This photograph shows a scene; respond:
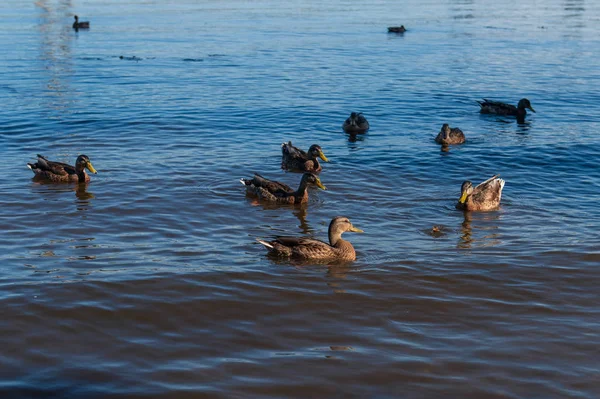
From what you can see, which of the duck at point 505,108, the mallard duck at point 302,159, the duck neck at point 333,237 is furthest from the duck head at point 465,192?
the duck at point 505,108

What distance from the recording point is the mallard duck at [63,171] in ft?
56.6

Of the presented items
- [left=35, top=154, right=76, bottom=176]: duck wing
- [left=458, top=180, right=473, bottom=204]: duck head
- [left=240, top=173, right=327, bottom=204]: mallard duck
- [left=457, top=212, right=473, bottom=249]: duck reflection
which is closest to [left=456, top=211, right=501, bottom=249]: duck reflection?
[left=457, top=212, right=473, bottom=249]: duck reflection

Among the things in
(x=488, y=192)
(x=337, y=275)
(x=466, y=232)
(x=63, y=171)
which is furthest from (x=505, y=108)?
(x=337, y=275)

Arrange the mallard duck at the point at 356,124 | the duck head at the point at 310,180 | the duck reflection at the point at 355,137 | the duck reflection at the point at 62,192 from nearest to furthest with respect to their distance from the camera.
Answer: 1. the duck reflection at the point at 62,192
2. the duck head at the point at 310,180
3. the duck reflection at the point at 355,137
4. the mallard duck at the point at 356,124

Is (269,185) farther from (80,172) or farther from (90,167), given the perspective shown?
(80,172)

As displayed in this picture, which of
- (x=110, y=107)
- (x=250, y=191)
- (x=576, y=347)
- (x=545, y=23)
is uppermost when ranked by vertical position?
(x=545, y=23)

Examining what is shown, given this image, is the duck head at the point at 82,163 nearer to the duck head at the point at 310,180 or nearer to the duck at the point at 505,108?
the duck head at the point at 310,180

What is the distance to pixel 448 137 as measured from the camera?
21.0 metres

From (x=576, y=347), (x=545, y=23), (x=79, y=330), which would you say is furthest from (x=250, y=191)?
(x=545, y=23)

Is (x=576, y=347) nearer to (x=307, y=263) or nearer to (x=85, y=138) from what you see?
(x=307, y=263)

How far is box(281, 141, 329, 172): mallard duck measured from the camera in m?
18.6

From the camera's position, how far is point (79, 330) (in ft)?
33.3

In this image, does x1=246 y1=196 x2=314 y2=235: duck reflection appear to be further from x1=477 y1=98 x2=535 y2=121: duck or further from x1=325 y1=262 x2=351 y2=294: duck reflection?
x1=477 y1=98 x2=535 y2=121: duck

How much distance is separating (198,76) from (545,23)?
30.0 meters
